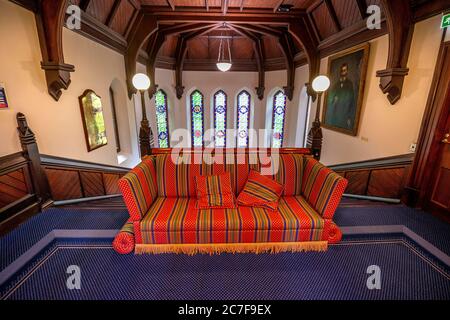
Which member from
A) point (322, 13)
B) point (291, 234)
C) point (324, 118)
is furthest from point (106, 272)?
point (322, 13)

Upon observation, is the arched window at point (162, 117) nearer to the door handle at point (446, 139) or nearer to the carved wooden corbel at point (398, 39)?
the carved wooden corbel at point (398, 39)

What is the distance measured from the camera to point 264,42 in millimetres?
7277

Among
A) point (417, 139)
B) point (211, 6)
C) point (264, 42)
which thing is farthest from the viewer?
point (264, 42)

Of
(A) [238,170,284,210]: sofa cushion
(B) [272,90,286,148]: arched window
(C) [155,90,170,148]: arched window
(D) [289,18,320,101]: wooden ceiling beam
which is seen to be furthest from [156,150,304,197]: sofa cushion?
(B) [272,90,286,148]: arched window

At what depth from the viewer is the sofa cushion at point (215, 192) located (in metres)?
2.46

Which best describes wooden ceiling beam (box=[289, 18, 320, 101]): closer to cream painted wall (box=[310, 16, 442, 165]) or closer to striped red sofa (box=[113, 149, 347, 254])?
cream painted wall (box=[310, 16, 442, 165])

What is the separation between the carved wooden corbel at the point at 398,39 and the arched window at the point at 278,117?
17.8 ft

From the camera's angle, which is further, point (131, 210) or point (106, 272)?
point (131, 210)

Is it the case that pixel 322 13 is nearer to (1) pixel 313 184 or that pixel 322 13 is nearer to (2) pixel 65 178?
(1) pixel 313 184

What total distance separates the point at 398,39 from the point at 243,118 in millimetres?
6320

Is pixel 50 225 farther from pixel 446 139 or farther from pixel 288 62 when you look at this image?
pixel 288 62
